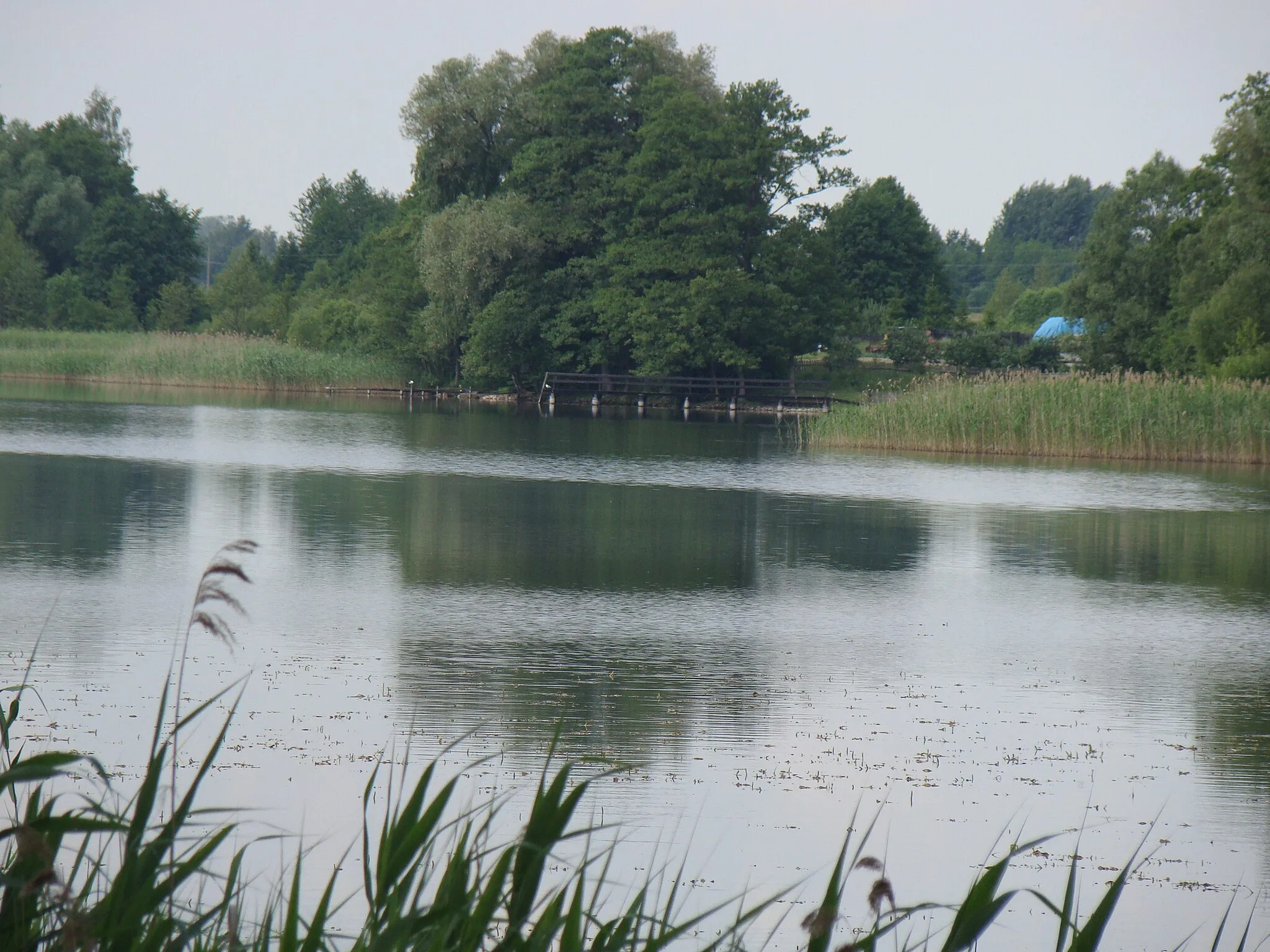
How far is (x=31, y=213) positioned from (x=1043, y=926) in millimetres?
77051

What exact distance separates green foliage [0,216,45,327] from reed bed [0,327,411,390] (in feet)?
A: 44.7

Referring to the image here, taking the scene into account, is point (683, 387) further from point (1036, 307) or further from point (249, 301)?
point (1036, 307)

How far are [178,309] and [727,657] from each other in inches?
2516

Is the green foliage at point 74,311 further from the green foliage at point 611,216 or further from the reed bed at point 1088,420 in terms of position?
the reed bed at point 1088,420

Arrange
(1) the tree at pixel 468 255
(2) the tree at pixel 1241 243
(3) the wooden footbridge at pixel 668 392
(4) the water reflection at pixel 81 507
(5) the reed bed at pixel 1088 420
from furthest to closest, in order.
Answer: (1) the tree at pixel 468 255 → (3) the wooden footbridge at pixel 668 392 → (2) the tree at pixel 1241 243 → (5) the reed bed at pixel 1088 420 → (4) the water reflection at pixel 81 507

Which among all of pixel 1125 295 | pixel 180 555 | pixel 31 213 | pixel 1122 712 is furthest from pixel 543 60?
pixel 1122 712

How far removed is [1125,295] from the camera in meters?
51.9

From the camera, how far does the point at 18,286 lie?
216ft

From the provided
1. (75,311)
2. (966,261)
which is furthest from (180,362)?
(966,261)

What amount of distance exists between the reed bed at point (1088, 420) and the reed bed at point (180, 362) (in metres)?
26.7

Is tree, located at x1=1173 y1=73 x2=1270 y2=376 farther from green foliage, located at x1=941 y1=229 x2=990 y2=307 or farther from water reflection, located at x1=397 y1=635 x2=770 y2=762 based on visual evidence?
green foliage, located at x1=941 y1=229 x2=990 y2=307

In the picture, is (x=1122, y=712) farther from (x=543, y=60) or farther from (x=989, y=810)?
(x=543, y=60)

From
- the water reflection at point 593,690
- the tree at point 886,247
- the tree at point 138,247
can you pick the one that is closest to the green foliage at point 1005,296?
the tree at point 886,247

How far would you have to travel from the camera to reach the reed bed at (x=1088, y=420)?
2667 cm
